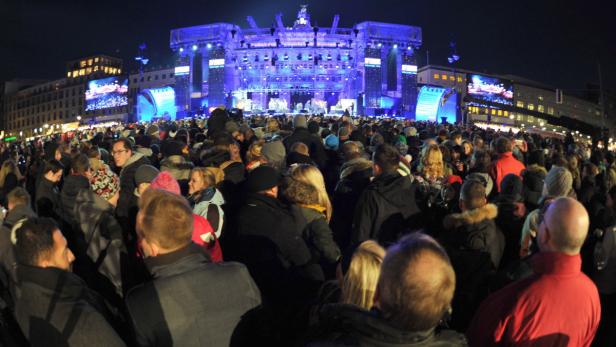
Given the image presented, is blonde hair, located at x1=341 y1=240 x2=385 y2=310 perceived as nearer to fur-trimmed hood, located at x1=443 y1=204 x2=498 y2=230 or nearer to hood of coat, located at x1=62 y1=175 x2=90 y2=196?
fur-trimmed hood, located at x1=443 y1=204 x2=498 y2=230

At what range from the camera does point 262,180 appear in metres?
4.54

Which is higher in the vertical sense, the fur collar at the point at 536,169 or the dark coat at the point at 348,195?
the fur collar at the point at 536,169

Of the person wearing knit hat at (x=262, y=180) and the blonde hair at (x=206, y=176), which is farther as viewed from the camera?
the blonde hair at (x=206, y=176)

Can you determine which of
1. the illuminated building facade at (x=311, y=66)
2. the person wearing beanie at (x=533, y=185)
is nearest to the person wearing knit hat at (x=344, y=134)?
the person wearing beanie at (x=533, y=185)


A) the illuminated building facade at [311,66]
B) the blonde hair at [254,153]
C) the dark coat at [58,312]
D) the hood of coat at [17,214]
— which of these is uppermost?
the illuminated building facade at [311,66]

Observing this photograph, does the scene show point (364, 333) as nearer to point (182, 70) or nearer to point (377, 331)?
point (377, 331)

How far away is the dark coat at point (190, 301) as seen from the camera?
2771 mm

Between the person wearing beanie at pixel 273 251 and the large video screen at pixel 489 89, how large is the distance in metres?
76.3

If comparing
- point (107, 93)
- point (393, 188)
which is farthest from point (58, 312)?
point (107, 93)

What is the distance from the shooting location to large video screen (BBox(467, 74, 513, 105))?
77.5 metres

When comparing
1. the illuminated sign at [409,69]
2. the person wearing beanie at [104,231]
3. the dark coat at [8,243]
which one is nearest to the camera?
the person wearing beanie at [104,231]

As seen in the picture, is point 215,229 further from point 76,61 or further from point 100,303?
point 76,61

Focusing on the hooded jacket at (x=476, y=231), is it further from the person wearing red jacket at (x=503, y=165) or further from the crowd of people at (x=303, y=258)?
the person wearing red jacket at (x=503, y=165)

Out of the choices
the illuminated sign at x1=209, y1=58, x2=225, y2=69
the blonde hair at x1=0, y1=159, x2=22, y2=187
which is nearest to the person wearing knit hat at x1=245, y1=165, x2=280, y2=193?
the blonde hair at x1=0, y1=159, x2=22, y2=187
